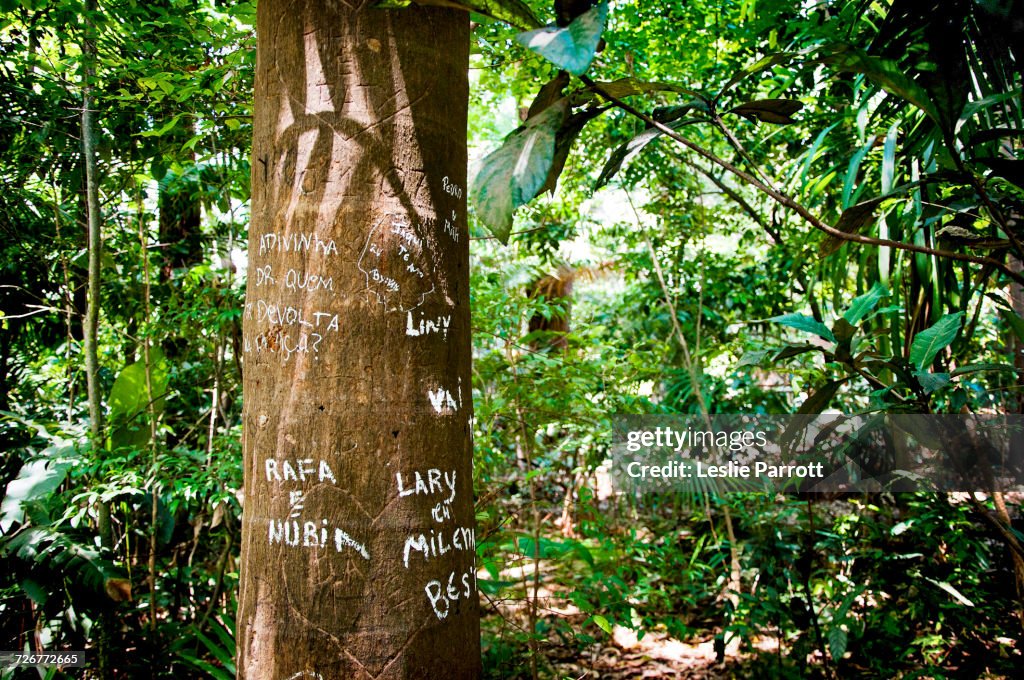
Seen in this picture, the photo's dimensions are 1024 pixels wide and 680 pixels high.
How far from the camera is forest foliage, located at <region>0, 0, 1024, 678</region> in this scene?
2006 millimetres

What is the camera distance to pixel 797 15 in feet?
8.11

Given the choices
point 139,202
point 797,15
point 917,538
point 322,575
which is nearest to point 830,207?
point 797,15

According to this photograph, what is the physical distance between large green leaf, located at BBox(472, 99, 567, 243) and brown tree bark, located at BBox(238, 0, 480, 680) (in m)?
0.24

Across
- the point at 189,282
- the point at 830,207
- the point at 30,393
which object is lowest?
the point at 30,393

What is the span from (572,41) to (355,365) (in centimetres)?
52

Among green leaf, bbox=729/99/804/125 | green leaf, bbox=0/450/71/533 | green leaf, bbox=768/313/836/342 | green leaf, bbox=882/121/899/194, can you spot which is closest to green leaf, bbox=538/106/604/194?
green leaf, bbox=729/99/804/125

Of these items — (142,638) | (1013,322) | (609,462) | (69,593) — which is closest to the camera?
(1013,322)

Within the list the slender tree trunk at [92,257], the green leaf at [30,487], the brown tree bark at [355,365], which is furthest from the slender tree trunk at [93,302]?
the brown tree bark at [355,365]

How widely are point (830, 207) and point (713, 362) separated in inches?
42.7

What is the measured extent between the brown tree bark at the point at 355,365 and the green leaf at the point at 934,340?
36.4 inches

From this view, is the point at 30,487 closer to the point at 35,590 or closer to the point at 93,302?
the point at 35,590

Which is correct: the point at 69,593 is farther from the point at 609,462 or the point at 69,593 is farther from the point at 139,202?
the point at 609,462

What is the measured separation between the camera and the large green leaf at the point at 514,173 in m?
0.78

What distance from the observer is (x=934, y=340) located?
1.33m
